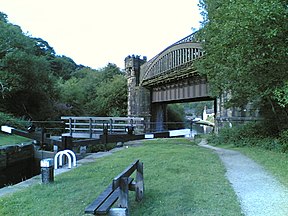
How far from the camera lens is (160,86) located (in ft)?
84.0

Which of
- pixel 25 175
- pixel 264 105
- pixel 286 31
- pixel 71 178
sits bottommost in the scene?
pixel 25 175

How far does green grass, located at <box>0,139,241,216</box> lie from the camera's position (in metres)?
4.24

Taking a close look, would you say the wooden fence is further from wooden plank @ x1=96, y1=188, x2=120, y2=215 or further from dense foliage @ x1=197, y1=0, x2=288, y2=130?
wooden plank @ x1=96, y1=188, x2=120, y2=215

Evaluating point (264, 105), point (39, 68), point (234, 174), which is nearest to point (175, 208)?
point (234, 174)

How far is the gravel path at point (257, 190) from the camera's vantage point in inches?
166

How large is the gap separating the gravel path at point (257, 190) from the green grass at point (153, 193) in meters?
0.18

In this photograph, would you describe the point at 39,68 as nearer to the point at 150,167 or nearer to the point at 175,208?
the point at 150,167

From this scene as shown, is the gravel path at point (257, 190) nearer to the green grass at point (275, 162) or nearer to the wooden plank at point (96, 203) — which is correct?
the green grass at point (275, 162)

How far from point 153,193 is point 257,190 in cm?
194

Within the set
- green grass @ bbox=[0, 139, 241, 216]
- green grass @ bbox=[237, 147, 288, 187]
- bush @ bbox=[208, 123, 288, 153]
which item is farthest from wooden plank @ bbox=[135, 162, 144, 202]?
bush @ bbox=[208, 123, 288, 153]

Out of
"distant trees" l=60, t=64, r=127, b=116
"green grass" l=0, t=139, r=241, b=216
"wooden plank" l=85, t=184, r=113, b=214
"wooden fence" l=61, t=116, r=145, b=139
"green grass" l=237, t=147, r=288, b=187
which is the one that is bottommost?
"green grass" l=0, t=139, r=241, b=216

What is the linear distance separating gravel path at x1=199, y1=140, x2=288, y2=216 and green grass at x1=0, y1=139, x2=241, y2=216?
18cm

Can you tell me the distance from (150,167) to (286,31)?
5009 mm

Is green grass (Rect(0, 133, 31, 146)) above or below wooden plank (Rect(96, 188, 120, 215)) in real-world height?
below
